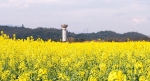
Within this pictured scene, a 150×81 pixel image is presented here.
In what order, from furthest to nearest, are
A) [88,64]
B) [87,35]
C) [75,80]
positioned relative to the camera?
[87,35] → [88,64] → [75,80]

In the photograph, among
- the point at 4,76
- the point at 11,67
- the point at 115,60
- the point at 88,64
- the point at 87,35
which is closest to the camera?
the point at 4,76

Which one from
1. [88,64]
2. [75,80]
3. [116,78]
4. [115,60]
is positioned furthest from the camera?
[115,60]

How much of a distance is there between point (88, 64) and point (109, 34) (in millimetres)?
26491

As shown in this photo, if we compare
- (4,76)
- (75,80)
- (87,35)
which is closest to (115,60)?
(75,80)

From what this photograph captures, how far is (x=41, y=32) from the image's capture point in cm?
3428

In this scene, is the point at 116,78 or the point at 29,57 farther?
the point at 29,57

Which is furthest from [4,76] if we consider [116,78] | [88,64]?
[88,64]

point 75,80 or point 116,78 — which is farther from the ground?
point 116,78

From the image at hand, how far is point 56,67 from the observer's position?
6.74 meters

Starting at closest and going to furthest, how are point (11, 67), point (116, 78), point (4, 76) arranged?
point (116, 78) → point (4, 76) → point (11, 67)

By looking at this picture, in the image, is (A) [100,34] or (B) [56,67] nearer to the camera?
(B) [56,67]

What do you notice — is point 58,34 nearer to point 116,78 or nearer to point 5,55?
point 5,55

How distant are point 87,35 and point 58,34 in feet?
8.23

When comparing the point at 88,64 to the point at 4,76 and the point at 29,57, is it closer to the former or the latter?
the point at 29,57
